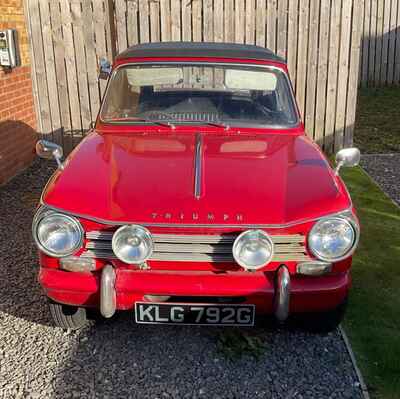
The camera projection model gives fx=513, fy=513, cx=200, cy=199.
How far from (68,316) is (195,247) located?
3.63 ft

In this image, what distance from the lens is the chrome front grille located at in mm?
2791

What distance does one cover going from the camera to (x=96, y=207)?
9.32ft

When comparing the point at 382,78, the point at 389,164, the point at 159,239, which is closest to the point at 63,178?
the point at 159,239

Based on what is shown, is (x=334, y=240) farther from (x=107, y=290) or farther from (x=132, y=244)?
(x=107, y=290)

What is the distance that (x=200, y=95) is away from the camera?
4074mm

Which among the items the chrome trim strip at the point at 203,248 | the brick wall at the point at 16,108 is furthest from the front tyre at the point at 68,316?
the brick wall at the point at 16,108

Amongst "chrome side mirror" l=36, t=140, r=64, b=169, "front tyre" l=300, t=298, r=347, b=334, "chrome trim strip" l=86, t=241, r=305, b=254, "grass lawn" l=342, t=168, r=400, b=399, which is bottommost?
"grass lawn" l=342, t=168, r=400, b=399

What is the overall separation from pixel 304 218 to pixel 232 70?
5.82 feet

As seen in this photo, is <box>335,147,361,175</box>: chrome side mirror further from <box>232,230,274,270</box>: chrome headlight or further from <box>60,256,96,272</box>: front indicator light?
<box>60,256,96,272</box>: front indicator light

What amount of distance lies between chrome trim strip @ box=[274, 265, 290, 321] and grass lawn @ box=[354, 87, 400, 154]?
5.86 metres

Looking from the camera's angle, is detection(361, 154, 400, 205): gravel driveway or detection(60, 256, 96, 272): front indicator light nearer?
detection(60, 256, 96, 272): front indicator light

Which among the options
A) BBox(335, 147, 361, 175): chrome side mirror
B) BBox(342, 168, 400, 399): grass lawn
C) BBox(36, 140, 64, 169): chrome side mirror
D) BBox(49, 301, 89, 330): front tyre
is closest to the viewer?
BBox(342, 168, 400, 399): grass lawn

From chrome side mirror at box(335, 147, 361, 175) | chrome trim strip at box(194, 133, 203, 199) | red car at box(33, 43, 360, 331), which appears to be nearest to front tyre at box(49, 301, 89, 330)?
red car at box(33, 43, 360, 331)

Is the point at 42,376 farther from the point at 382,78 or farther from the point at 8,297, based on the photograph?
the point at 382,78
